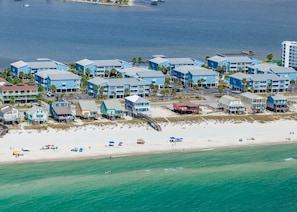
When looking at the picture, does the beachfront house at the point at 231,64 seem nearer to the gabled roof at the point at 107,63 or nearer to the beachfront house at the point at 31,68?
the gabled roof at the point at 107,63

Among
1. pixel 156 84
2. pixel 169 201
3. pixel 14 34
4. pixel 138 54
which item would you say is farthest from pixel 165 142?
pixel 14 34

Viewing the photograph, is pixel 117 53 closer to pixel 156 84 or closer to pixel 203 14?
pixel 156 84

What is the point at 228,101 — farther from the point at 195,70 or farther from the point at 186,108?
the point at 195,70

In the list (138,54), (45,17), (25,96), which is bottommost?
(25,96)

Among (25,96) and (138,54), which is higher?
(138,54)

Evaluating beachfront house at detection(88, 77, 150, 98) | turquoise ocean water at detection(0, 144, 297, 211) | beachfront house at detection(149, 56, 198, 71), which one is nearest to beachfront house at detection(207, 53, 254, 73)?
beachfront house at detection(149, 56, 198, 71)
